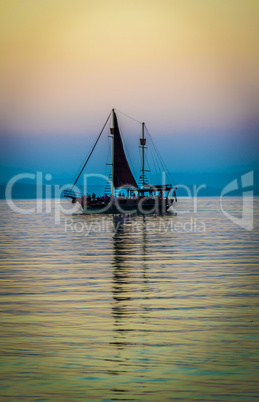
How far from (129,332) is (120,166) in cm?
8698

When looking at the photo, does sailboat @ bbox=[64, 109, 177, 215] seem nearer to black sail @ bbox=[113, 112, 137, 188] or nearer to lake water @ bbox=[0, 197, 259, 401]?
black sail @ bbox=[113, 112, 137, 188]

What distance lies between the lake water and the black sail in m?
71.5

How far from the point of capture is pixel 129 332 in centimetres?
1391

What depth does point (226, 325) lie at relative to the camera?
48.5ft

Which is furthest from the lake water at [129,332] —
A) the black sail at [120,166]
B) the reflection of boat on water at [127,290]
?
the black sail at [120,166]

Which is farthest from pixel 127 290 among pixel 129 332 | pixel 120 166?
pixel 120 166

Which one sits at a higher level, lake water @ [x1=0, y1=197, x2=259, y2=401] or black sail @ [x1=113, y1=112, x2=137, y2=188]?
black sail @ [x1=113, y1=112, x2=137, y2=188]

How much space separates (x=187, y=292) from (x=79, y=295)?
4076mm

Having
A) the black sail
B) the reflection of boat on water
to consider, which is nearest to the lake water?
the reflection of boat on water

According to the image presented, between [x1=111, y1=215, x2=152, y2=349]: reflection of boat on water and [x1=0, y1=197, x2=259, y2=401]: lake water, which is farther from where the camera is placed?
[x1=111, y1=215, x2=152, y2=349]: reflection of boat on water

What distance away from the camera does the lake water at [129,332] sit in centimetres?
999

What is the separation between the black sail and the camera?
100 m

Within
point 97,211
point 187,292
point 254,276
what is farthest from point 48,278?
point 97,211

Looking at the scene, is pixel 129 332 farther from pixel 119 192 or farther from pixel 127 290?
pixel 119 192
